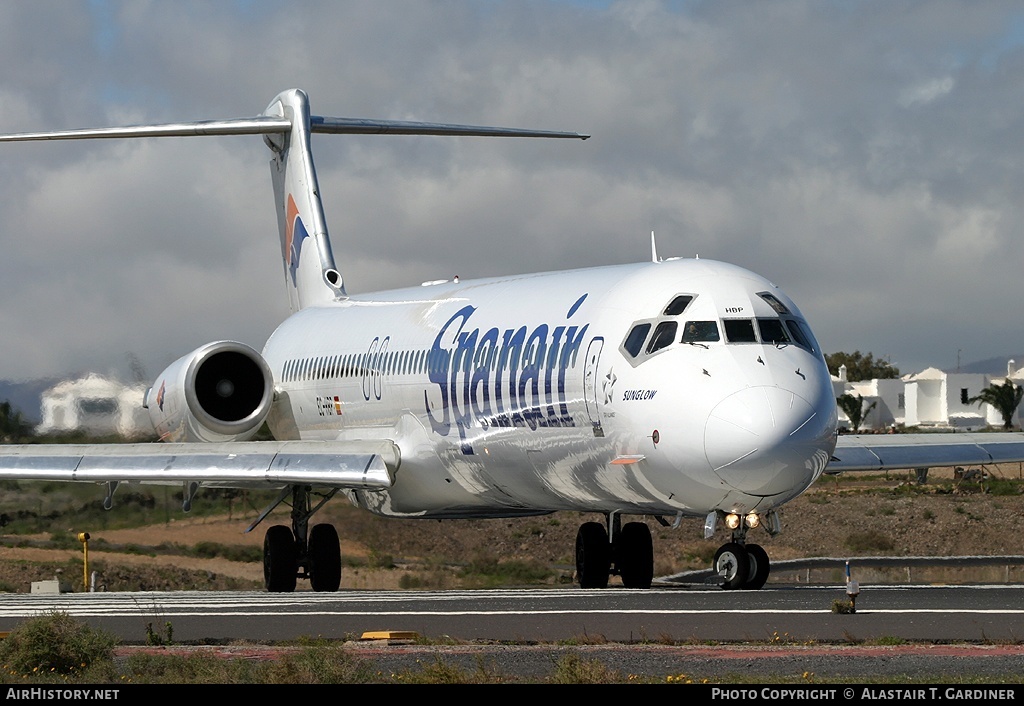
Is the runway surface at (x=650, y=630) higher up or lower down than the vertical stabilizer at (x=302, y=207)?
lower down

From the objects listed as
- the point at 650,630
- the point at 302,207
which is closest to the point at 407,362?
the point at 302,207

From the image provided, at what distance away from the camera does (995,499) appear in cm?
4953

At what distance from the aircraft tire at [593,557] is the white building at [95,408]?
375 inches

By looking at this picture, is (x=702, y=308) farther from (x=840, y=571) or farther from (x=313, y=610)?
(x=840, y=571)

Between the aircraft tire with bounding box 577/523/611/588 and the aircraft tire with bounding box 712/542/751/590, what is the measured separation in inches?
163

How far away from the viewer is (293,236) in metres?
33.9

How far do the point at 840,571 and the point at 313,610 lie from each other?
17.2 metres

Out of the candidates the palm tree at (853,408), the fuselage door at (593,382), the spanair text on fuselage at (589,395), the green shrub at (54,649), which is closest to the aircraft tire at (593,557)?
the spanair text on fuselage at (589,395)

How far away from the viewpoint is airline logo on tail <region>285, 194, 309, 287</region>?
3353cm

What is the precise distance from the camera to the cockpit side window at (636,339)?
19.5m

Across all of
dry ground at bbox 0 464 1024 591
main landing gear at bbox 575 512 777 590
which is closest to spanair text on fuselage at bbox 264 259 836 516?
main landing gear at bbox 575 512 777 590

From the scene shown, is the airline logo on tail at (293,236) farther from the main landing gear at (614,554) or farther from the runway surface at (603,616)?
the runway surface at (603,616)
